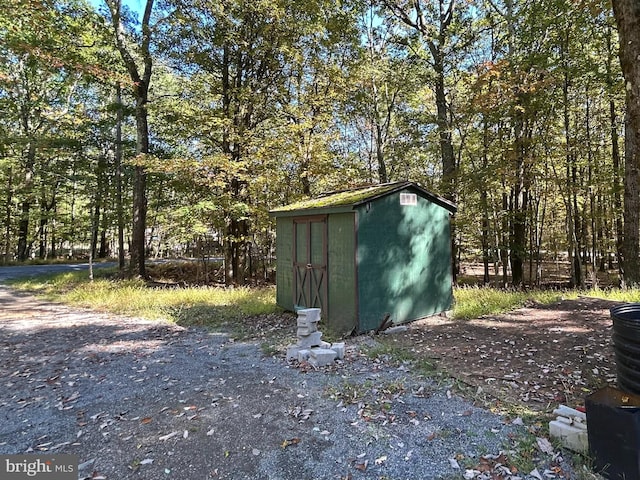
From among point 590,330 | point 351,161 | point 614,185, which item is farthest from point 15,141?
point 614,185

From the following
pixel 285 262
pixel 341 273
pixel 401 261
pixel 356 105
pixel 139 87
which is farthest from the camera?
pixel 356 105

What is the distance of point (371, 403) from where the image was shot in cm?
314

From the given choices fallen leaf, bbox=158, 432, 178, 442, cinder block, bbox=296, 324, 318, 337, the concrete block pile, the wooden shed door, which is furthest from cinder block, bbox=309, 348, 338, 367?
the wooden shed door

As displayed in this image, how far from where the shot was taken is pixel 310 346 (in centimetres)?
435

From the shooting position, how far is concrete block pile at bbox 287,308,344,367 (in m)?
4.16

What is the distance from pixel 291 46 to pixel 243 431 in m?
10.6

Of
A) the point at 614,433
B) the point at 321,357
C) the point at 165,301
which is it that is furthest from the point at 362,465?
the point at 165,301

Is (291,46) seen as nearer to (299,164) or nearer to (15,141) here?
(299,164)

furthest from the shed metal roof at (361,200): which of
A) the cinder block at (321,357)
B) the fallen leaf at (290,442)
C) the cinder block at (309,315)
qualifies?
the fallen leaf at (290,442)

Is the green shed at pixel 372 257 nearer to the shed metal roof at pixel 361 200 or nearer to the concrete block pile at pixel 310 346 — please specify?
the shed metal roof at pixel 361 200

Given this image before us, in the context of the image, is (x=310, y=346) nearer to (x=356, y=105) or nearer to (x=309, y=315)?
(x=309, y=315)

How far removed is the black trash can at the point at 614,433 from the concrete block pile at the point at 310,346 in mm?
2519

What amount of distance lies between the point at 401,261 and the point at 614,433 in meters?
3.91

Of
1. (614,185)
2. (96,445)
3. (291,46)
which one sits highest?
(291,46)
